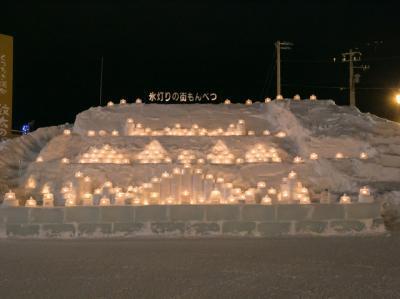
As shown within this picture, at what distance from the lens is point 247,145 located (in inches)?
488

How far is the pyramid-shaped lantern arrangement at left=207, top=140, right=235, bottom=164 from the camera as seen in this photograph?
1161 cm

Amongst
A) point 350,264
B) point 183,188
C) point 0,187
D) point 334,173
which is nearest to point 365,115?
point 334,173

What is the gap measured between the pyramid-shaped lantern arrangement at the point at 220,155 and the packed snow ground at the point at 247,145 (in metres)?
0.31

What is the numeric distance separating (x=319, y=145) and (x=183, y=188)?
14.6 ft

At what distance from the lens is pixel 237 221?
7.66m

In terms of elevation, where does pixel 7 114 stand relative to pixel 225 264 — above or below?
above

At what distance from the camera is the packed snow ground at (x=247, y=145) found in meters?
10.7

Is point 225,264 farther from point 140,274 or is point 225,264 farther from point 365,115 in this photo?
point 365,115

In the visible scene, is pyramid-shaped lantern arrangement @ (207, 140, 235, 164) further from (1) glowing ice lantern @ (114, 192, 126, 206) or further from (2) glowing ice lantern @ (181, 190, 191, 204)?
(1) glowing ice lantern @ (114, 192, 126, 206)

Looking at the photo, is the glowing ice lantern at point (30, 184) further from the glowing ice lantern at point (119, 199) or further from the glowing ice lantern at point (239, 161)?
the glowing ice lantern at point (239, 161)

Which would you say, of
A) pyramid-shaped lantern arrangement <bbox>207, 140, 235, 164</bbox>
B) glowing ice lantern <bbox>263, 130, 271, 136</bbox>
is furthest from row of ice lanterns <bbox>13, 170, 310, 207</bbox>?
glowing ice lantern <bbox>263, 130, 271, 136</bbox>

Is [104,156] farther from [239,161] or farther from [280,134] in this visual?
[280,134]

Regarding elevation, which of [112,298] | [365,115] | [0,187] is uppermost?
[365,115]

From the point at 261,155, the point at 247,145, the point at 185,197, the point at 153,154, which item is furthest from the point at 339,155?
the point at 185,197
